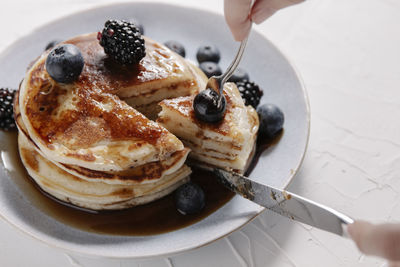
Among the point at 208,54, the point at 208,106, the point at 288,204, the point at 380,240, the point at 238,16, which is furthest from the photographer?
the point at 208,54

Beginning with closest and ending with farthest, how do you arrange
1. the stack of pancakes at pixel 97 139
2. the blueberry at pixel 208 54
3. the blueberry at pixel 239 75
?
the stack of pancakes at pixel 97 139 < the blueberry at pixel 239 75 < the blueberry at pixel 208 54

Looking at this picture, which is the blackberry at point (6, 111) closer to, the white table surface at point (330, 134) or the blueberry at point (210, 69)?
the white table surface at point (330, 134)

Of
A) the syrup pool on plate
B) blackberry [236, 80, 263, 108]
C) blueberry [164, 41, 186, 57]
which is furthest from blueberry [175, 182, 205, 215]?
blueberry [164, 41, 186, 57]

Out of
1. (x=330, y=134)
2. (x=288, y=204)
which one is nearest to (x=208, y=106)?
(x=288, y=204)

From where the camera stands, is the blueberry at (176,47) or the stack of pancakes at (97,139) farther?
the blueberry at (176,47)

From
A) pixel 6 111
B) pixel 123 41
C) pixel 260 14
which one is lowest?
pixel 6 111

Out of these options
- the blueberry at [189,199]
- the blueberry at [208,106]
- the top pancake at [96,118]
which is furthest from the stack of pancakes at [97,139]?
the blueberry at [208,106]

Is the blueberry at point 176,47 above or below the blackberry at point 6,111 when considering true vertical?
above

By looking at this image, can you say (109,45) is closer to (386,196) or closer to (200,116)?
(200,116)

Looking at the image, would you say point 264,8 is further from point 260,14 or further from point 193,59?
point 193,59
